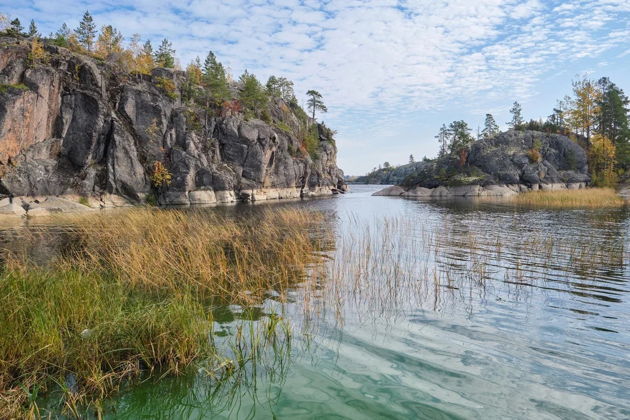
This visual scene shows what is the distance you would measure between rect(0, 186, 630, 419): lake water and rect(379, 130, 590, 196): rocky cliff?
6429cm

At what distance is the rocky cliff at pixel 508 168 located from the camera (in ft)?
238

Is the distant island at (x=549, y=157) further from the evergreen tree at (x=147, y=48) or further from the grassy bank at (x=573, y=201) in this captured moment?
the evergreen tree at (x=147, y=48)

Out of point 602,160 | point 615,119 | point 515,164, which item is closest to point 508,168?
point 515,164

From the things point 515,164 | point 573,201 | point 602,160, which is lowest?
point 573,201

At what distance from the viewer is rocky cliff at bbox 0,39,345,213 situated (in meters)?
40.5

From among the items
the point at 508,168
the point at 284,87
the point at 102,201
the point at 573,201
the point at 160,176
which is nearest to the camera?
the point at 573,201

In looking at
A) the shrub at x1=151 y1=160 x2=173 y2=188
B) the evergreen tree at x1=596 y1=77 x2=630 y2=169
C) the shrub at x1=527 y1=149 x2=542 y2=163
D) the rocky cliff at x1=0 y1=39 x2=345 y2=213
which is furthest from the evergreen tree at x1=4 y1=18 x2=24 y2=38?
the evergreen tree at x1=596 y1=77 x2=630 y2=169

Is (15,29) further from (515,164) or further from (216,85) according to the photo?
(515,164)

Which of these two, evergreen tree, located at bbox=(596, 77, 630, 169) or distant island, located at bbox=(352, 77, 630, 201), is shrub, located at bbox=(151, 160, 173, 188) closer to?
distant island, located at bbox=(352, 77, 630, 201)

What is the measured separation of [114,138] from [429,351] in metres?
50.4

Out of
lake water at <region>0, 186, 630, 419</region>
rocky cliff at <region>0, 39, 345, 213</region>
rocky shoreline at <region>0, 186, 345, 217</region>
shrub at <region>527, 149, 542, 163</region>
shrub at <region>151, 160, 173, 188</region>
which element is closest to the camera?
lake water at <region>0, 186, 630, 419</region>

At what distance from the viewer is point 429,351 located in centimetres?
648

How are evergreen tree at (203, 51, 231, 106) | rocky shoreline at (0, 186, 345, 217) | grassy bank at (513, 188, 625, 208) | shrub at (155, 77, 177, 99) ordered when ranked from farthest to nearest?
evergreen tree at (203, 51, 231, 106), shrub at (155, 77, 177, 99), grassy bank at (513, 188, 625, 208), rocky shoreline at (0, 186, 345, 217)

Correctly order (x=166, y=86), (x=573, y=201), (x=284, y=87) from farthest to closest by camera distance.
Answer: (x=284, y=87), (x=166, y=86), (x=573, y=201)
